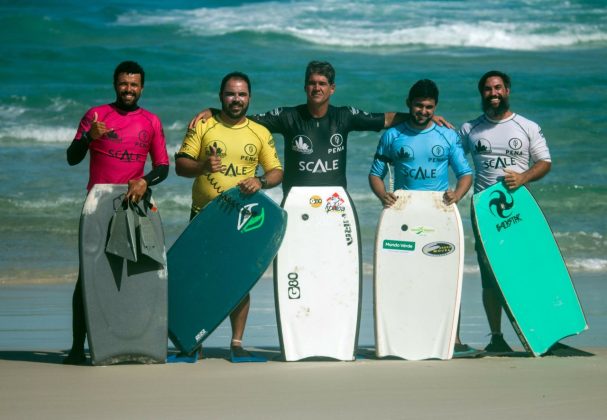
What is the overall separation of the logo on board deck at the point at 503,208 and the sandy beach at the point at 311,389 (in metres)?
0.71

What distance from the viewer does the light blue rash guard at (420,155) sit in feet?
18.5

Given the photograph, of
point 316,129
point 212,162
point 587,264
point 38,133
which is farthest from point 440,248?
point 38,133

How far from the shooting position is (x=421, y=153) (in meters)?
5.63

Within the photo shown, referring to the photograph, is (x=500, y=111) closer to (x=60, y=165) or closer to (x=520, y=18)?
(x=60, y=165)

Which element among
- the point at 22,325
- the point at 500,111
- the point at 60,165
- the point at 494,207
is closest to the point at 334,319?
the point at 494,207

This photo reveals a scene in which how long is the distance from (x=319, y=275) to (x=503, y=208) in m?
1.06

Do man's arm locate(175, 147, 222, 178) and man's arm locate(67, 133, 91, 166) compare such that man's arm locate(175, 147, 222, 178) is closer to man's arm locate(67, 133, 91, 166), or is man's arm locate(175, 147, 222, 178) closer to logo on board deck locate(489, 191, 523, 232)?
man's arm locate(67, 133, 91, 166)

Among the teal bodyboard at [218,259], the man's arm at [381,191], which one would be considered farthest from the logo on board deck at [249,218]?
the man's arm at [381,191]

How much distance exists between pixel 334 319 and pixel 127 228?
3.79 feet

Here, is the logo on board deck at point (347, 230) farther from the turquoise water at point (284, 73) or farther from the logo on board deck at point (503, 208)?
the turquoise water at point (284, 73)

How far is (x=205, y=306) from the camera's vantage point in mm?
5508

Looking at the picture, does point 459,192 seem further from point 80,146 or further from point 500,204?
point 80,146

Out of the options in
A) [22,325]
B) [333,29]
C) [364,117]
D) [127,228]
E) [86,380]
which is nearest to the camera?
[86,380]

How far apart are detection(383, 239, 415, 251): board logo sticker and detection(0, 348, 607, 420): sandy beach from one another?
0.59m
